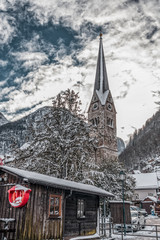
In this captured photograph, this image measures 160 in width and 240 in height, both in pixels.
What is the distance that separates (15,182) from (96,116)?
2337 inches

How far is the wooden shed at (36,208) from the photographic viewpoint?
1041cm

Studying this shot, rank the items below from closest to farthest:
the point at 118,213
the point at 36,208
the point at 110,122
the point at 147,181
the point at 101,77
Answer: the point at 36,208
the point at 118,213
the point at 147,181
the point at 110,122
the point at 101,77

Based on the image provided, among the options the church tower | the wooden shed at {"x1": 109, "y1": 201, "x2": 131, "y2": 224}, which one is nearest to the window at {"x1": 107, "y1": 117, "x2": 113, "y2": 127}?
the church tower

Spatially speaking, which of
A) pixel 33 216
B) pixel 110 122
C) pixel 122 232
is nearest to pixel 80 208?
pixel 122 232

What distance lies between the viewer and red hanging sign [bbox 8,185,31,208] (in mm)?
10258

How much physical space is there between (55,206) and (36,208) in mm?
1471

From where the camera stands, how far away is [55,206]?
1223cm

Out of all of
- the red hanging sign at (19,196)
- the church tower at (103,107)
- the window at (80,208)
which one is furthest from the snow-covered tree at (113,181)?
the church tower at (103,107)

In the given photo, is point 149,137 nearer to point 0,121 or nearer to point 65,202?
point 0,121

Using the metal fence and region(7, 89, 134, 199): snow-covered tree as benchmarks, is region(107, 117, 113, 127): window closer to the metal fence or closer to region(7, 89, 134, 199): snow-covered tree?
region(7, 89, 134, 199): snow-covered tree

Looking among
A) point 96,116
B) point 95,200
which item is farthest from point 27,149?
point 96,116

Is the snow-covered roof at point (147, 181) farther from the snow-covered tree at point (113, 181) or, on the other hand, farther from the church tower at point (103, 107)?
the snow-covered tree at point (113, 181)

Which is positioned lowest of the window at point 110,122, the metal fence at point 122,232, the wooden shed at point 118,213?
the metal fence at point 122,232

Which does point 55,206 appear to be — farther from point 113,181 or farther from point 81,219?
Answer: point 113,181
